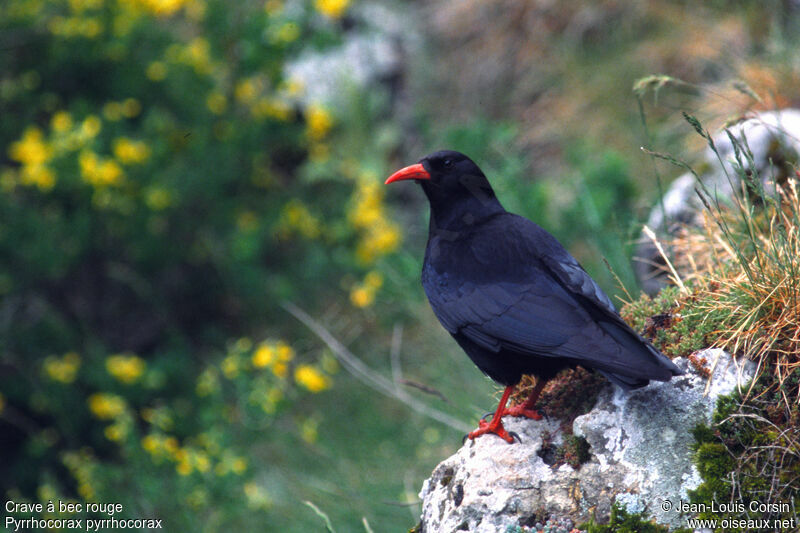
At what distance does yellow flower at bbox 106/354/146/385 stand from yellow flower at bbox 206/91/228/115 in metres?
2.07

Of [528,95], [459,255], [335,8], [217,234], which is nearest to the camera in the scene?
[459,255]

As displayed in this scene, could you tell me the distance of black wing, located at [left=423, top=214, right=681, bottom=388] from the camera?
2301mm

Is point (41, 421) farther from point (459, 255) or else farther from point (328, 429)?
point (459, 255)

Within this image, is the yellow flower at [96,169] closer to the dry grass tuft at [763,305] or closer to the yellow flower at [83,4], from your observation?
the yellow flower at [83,4]

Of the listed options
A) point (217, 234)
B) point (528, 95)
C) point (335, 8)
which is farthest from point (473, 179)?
point (528, 95)

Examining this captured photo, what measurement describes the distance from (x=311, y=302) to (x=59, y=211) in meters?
2.14

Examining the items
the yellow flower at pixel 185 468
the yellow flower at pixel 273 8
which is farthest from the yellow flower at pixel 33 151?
the yellow flower at pixel 185 468

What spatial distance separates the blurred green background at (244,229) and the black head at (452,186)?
98 cm

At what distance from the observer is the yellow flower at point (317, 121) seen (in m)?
6.66

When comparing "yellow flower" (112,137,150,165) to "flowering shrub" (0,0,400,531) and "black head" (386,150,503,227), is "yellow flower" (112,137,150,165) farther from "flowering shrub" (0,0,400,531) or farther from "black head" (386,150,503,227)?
"black head" (386,150,503,227)

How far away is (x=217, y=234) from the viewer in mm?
6578

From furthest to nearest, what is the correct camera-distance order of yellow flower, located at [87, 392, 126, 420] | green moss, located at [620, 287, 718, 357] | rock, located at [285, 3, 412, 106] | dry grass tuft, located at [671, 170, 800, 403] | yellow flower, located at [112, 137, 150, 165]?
rock, located at [285, 3, 412, 106] → yellow flower, located at [112, 137, 150, 165] → yellow flower, located at [87, 392, 126, 420] → green moss, located at [620, 287, 718, 357] → dry grass tuft, located at [671, 170, 800, 403]

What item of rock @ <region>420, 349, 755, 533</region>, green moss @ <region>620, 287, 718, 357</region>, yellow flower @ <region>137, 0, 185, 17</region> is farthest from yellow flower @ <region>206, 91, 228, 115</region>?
rock @ <region>420, 349, 755, 533</region>

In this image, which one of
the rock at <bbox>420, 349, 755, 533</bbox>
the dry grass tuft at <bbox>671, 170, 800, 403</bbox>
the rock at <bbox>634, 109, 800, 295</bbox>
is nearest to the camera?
the rock at <bbox>420, 349, 755, 533</bbox>
